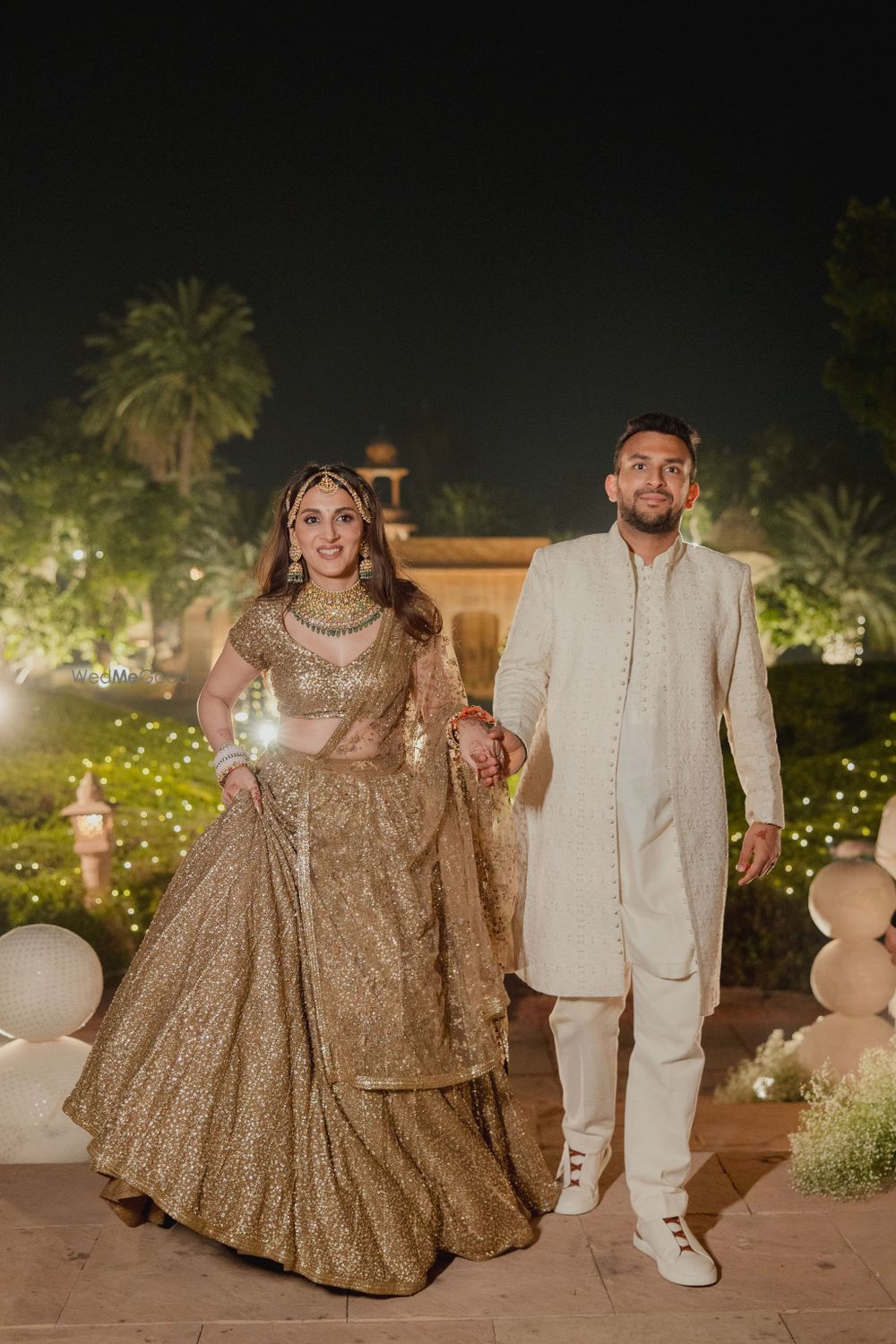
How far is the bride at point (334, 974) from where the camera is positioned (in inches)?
132

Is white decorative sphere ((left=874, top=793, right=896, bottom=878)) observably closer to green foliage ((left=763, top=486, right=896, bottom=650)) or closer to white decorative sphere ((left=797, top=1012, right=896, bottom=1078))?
white decorative sphere ((left=797, top=1012, right=896, bottom=1078))

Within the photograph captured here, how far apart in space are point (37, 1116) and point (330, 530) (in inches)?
78.5

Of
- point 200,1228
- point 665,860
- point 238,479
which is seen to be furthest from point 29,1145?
point 238,479

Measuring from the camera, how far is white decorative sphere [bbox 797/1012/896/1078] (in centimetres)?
A: 567

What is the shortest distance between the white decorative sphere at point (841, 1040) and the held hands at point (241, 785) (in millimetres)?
3069

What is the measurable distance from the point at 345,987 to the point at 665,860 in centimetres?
88

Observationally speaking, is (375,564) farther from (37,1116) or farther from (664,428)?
(37,1116)

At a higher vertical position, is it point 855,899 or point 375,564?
point 375,564

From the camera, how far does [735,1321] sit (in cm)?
316

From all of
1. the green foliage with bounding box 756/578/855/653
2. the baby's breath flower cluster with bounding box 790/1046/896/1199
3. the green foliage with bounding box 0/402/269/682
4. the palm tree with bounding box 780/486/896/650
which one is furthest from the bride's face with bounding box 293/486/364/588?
the palm tree with bounding box 780/486/896/650

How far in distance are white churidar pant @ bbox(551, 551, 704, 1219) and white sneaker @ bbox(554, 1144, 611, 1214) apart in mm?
180

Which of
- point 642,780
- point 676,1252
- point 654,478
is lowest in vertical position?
point 676,1252

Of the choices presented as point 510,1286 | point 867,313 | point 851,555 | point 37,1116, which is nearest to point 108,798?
point 37,1116

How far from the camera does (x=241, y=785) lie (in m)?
3.62
